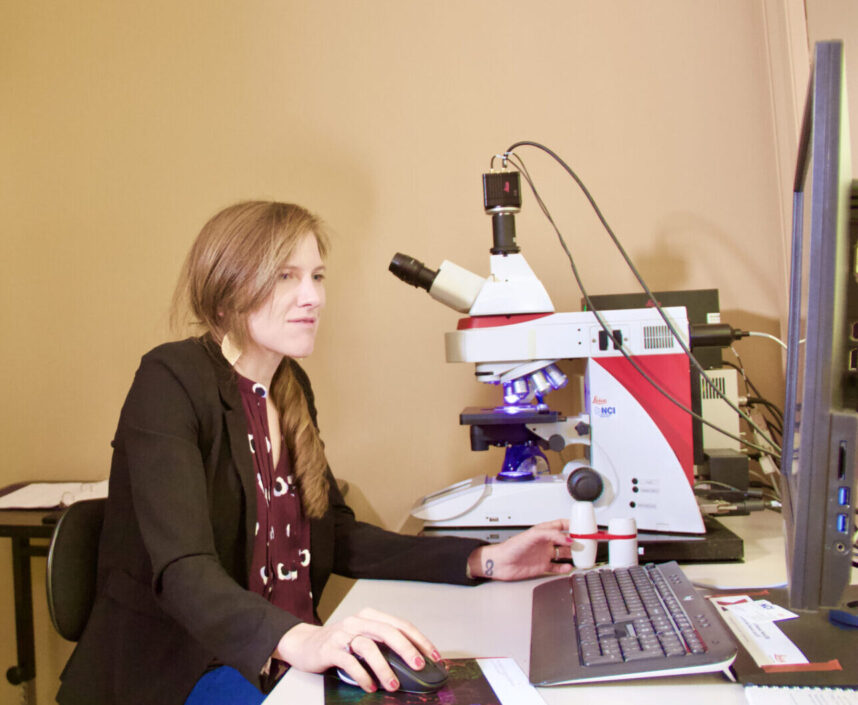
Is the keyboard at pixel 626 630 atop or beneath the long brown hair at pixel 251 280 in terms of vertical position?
beneath

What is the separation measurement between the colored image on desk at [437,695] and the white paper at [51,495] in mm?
1296

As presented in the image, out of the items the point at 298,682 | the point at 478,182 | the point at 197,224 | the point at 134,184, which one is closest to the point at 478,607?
the point at 298,682

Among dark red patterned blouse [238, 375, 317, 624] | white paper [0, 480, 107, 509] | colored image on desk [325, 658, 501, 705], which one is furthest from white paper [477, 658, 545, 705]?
white paper [0, 480, 107, 509]

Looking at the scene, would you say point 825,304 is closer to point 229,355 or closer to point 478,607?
point 478,607

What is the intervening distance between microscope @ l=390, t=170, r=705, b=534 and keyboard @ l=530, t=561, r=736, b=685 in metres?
0.23

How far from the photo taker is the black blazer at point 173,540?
3.44 feet

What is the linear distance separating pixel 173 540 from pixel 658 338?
830 millimetres

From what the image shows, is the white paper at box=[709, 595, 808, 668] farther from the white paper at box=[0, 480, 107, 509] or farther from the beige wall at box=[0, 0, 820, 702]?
the white paper at box=[0, 480, 107, 509]

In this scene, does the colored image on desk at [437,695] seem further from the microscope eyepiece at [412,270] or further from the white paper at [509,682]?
the microscope eyepiece at [412,270]

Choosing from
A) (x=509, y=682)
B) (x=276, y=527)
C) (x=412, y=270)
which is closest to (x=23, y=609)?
(x=276, y=527)

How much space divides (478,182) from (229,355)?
2.96 ft

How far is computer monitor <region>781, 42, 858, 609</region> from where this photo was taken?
1.97ft

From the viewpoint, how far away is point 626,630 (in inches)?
33.0

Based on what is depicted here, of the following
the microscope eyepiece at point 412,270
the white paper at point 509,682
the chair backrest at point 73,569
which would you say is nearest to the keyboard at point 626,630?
the white paper at point 509,682
